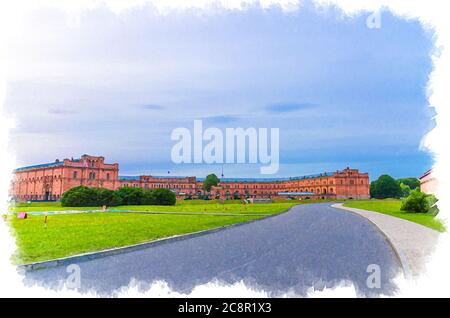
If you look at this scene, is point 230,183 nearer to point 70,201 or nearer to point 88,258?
point 70,201

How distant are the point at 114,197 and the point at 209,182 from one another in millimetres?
54170

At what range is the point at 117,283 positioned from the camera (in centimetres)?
719

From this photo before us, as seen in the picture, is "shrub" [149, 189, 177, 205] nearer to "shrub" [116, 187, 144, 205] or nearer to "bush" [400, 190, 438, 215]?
"shrub" [116, 187, 144, 205]

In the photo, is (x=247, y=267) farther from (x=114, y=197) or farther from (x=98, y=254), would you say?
(x=114, y=197)

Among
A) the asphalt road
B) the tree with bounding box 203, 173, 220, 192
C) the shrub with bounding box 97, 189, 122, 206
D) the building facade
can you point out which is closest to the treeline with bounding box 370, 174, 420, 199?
the building facade

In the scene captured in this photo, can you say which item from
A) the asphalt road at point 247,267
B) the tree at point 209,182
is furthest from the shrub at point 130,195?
the tree at point 209,182

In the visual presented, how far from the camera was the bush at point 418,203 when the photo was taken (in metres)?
29.0

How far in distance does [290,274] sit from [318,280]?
0.72m

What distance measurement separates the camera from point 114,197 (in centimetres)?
4394

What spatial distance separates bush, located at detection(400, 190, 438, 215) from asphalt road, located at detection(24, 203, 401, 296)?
2010 centimetres

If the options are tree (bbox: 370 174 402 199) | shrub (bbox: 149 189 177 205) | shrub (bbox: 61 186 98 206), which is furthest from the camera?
tree (bbox: 370 174 402 199)

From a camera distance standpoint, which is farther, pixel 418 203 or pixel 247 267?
pixel 418 203

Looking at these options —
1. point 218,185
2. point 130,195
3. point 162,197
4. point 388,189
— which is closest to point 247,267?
→ point 130,195

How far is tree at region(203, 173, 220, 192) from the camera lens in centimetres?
9520
